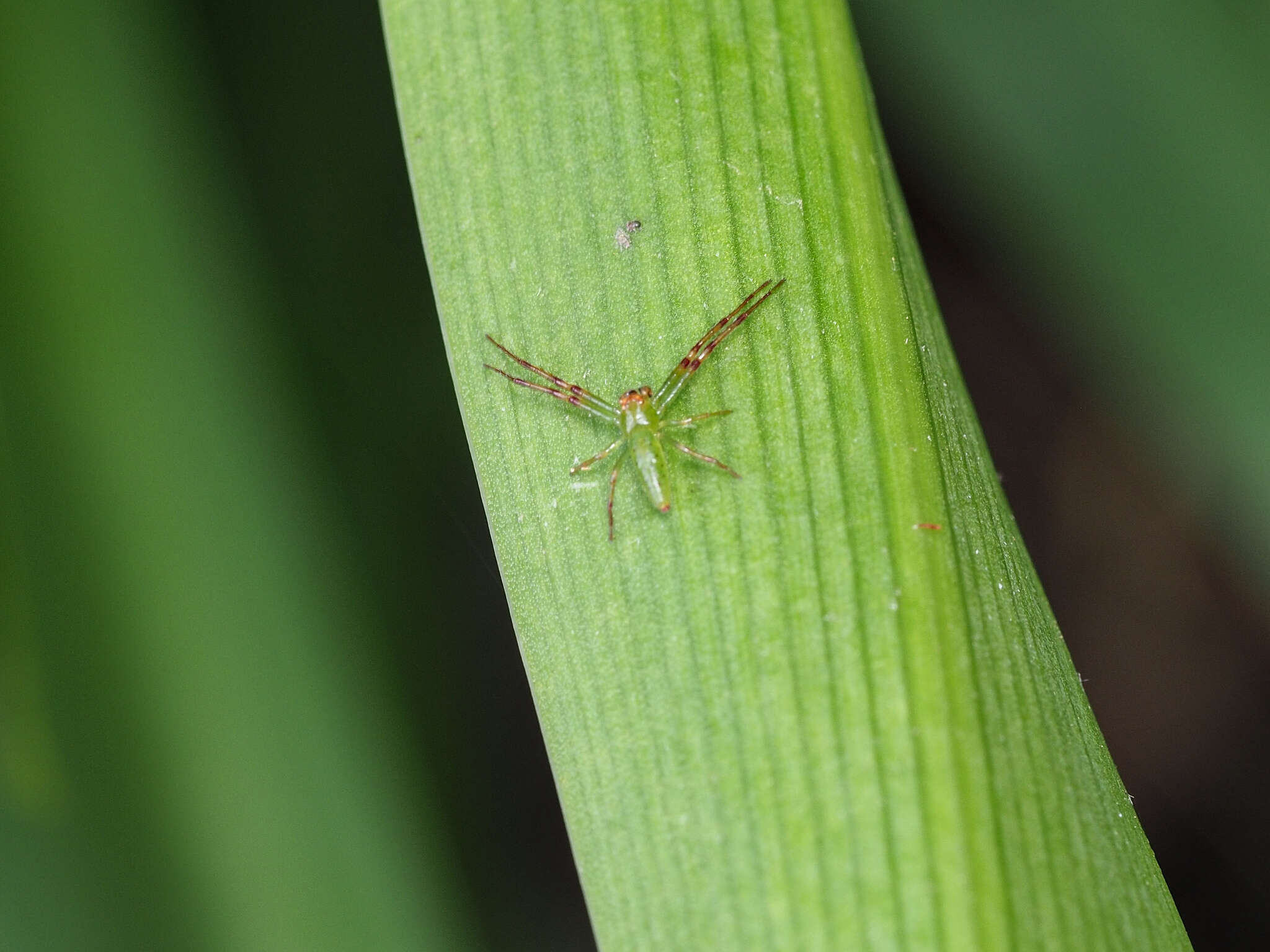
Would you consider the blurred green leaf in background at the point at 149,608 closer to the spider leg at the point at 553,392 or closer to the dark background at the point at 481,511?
the dark background at the point at 481,511

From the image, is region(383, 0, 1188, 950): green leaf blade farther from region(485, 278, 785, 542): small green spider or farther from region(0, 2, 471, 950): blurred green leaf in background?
region(0, 2, 471, 950): blurred green leaf in background

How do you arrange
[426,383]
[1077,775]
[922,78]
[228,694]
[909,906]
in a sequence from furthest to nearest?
[426,383]
[922,78]
[228,694]
[1077,775]
[909,906]

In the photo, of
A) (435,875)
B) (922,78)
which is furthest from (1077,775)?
(922,78)

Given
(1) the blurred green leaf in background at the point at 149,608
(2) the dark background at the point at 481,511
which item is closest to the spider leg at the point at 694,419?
(1) the blurred green leaf in background at the point at 149,608

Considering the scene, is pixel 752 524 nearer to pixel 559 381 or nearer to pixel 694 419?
pixel 694 419

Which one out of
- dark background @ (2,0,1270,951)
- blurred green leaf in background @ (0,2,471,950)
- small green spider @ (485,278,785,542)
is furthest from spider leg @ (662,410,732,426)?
dark background @ (2,0,1270,951)

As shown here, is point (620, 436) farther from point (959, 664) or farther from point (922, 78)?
point (922, 78)
